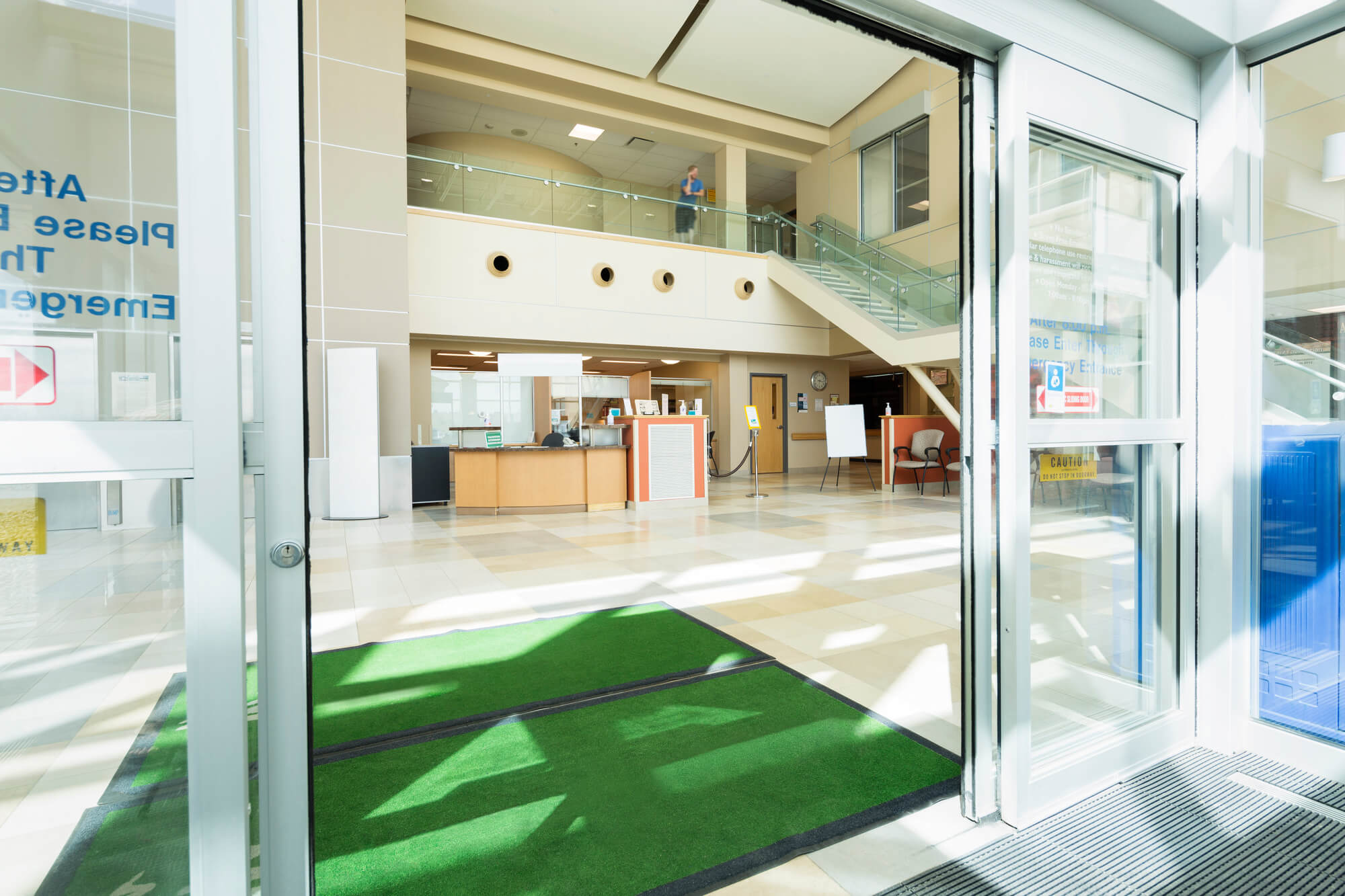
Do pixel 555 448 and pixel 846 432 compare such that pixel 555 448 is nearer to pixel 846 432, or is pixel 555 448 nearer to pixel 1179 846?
pixel 846 432

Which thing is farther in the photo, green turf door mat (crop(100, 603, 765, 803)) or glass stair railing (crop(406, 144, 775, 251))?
glass stair railing (crop(406, 144, 775, 251))

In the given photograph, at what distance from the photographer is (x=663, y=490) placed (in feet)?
29.5

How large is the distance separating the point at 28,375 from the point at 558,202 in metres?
11.1

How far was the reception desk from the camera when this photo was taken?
8609mm

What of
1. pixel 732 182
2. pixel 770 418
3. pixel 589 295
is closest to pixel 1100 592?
pixel 589 295

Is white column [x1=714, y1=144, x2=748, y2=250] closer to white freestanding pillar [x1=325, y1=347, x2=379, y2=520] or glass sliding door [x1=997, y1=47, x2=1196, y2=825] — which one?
white freestanding pillar [x1=325, y1=347, x2=379, y2=520]

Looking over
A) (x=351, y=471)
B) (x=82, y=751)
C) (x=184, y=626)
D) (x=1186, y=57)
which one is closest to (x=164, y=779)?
(x=82, y=751)

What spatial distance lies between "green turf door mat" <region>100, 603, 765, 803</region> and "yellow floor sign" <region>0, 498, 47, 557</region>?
1559 mm

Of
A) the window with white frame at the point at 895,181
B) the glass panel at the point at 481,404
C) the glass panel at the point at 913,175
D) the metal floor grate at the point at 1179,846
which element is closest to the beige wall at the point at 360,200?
the glass panel at the point at 481,404

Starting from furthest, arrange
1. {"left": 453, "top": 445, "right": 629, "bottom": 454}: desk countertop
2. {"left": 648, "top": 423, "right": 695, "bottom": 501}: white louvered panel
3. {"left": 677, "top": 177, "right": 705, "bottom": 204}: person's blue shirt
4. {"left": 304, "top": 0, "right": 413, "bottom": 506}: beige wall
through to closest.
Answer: {"left": 677, "top": 177, "right": 705, "bottom": 204}: person's blue shirt → {"left": 648, "top": 423, "right": 695, "bottom": 501}: white louvered panel → {"left": 453, "top": 445, "right": 629, "bottom": 454}: desk countertop → {"left": 304, "top": 0, "right": 413, "bottom": 506}: beige wall

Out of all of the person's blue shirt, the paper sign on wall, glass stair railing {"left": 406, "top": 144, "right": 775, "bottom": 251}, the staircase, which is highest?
the person's blue shirt

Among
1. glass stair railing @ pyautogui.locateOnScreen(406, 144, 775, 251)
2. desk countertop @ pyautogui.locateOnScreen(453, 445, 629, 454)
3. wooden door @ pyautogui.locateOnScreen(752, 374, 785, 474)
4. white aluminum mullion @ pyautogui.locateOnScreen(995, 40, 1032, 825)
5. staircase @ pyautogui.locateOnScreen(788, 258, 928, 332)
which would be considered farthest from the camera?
wooden door @ pyautogui.locateOnScreen(752, 374, 785, 474)

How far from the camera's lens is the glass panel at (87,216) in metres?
0.90

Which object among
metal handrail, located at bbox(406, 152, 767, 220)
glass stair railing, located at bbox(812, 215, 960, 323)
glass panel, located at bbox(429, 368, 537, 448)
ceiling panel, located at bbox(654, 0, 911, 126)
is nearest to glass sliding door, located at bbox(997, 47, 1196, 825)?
glass stair railing, located at bbox(812, 215, 960, 323)
